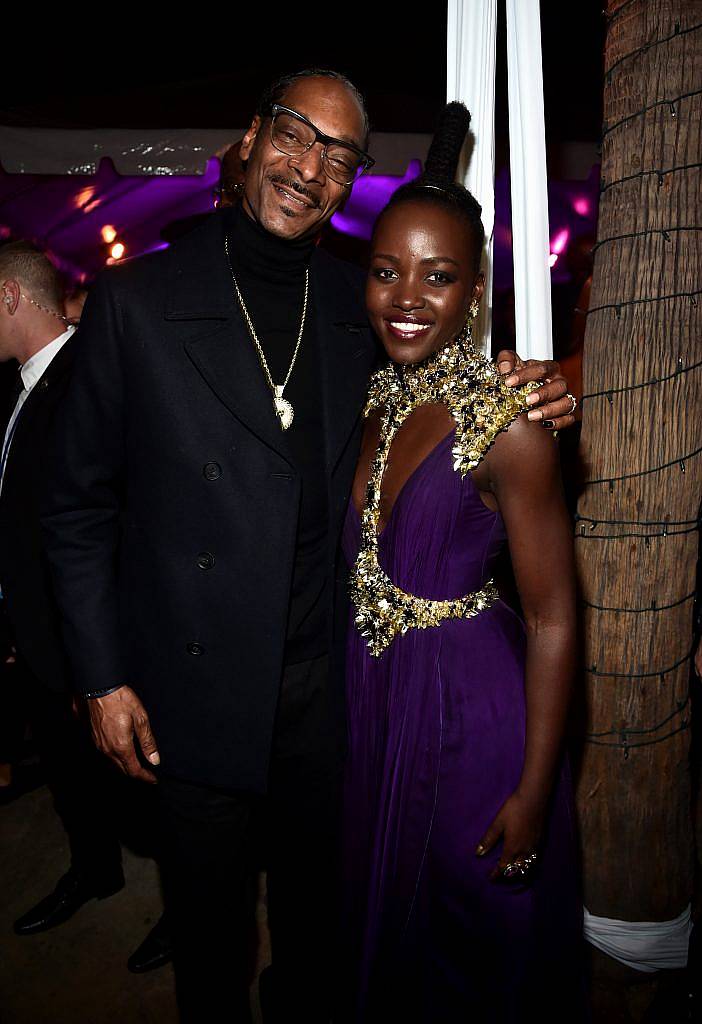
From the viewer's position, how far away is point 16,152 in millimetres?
5309

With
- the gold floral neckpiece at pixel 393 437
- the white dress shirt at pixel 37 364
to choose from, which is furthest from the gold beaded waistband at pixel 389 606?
the white dress shirt at pixel 37 364

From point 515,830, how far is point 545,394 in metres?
0.95

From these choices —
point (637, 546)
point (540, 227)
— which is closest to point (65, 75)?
point (540, 227)

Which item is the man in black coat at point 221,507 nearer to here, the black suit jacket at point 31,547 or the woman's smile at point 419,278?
the woman's smile at point 419,278

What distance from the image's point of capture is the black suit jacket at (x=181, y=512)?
1.55m

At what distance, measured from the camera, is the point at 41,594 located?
8.16ft

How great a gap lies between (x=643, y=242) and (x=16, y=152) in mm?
5081

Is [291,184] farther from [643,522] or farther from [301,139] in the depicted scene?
[643,522]

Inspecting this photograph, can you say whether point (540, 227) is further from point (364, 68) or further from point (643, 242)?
point (364, 68)

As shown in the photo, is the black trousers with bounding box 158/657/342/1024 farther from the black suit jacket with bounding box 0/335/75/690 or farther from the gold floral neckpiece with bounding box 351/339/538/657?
the black suit jacket with bounding box 0/335/75/690

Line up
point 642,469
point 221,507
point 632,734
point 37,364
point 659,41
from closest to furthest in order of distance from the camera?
point 221,507, point 659,41, point 642,469, point 632,734, point 37,364

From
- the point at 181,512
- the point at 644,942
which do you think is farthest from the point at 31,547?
the point at 644,942

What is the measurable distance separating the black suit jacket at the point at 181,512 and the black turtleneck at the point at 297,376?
0.17ft

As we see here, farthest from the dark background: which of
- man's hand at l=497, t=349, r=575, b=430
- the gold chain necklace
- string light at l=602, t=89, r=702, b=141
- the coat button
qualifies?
the coat button
